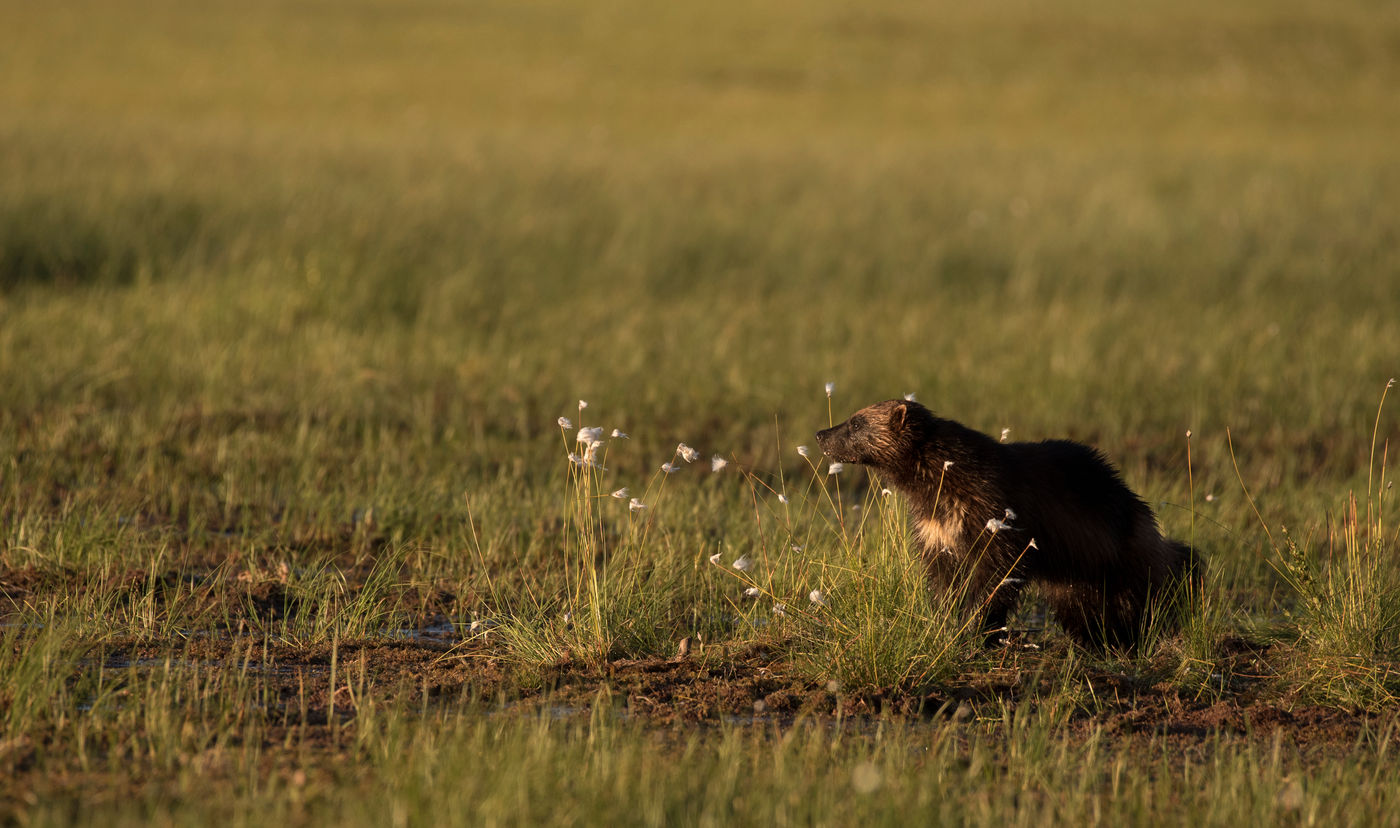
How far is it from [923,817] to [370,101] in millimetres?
25108

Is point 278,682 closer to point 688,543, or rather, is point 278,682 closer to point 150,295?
point 688,543

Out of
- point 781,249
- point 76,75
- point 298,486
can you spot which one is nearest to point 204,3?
point 76,75

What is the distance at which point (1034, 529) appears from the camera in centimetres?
449

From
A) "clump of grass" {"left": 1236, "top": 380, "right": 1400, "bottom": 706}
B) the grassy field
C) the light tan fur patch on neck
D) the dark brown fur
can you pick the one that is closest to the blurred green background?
the grassy field

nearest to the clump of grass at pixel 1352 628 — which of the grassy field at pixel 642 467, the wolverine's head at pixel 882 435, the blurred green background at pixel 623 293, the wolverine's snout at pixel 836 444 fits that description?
the grassy field at pixel 642 467

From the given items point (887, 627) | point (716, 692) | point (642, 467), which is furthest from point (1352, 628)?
point (642, 467)

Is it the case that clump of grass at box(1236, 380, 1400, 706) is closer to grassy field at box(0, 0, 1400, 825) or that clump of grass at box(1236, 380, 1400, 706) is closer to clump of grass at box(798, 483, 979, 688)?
grassy field at box(0, 0, 1400, 825)

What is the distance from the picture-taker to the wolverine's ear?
4.67 meters

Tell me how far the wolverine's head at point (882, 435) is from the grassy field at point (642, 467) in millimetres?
195

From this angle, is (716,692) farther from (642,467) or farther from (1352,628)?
(642,467)

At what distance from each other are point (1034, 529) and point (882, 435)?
60 centimetres

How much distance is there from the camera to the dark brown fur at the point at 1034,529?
4488 mm

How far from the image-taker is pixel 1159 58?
35.9 meters

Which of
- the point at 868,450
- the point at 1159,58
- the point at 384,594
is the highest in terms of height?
the point at 1159,58
